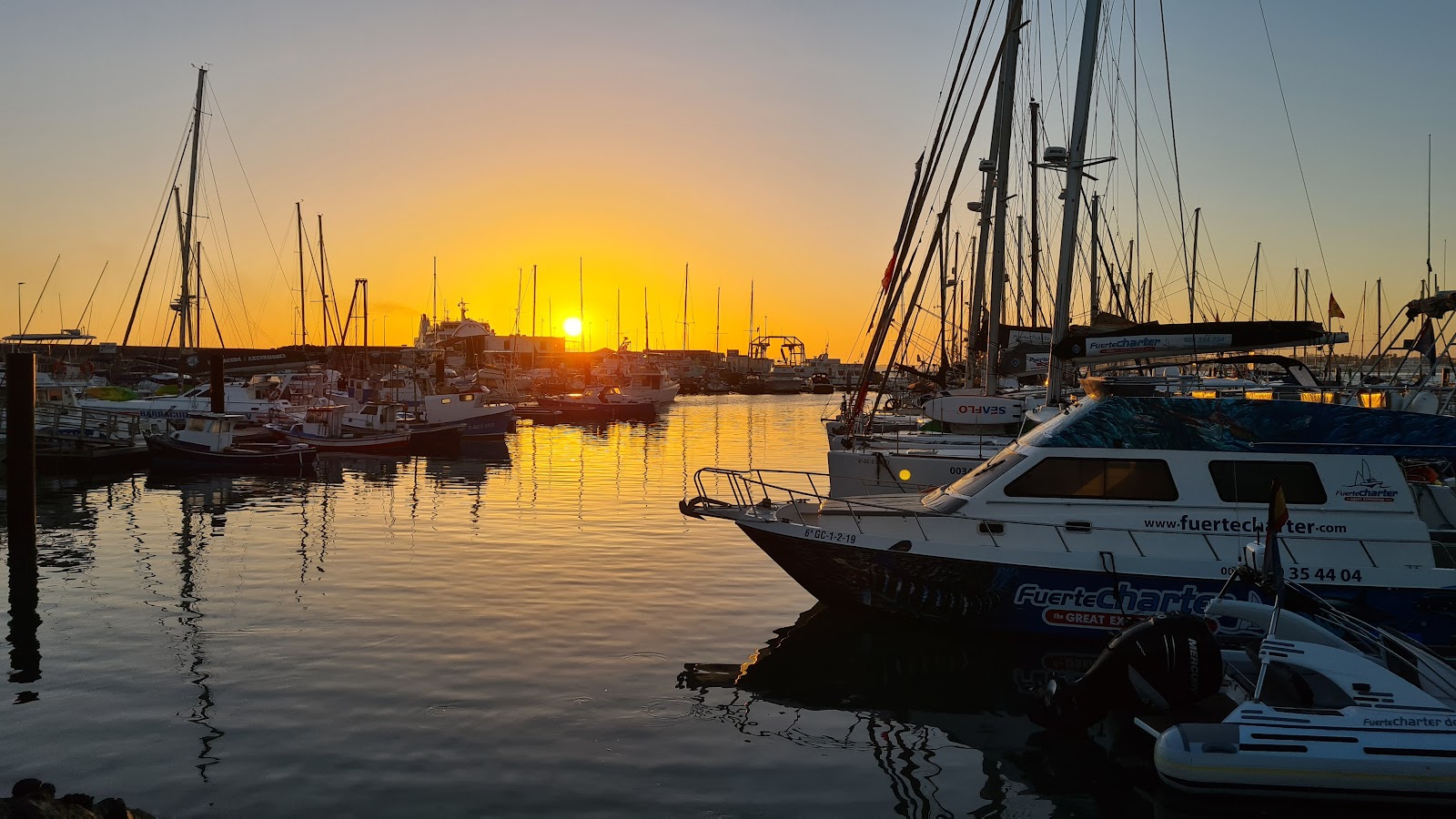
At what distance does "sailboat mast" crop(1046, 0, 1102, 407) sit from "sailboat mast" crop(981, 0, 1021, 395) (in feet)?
21.8

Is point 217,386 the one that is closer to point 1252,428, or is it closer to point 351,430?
point 351,430

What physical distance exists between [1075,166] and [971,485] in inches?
270

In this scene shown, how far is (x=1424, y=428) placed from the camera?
13.2 m

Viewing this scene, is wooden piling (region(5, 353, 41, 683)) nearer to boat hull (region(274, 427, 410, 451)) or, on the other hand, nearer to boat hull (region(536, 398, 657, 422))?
boat hull (region(274, 427, 410, 451))

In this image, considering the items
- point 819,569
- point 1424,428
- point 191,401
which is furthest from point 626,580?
point 191,401

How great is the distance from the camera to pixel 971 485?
14.4m

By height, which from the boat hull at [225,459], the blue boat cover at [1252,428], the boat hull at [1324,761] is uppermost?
the blue boat cover at [1252,428]

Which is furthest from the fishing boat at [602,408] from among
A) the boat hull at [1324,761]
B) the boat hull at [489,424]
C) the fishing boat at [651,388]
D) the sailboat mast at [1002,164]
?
the boat hull at [1324,761]

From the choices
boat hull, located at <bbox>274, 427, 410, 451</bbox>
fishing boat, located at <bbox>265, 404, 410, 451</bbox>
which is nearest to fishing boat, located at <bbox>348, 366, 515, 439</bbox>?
fishing boat, located at <bbox>265, 404, 410, 451</bbox>

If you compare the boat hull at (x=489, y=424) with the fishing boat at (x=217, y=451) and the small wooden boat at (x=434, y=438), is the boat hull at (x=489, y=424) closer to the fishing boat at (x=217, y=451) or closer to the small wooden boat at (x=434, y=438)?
the small wooden boat at (x=434, y=438)

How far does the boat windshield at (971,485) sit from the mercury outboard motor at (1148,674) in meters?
3.70

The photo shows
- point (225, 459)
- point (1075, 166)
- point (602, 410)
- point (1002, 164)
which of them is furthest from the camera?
point (602, 410)

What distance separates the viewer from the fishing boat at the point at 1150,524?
1273 cm

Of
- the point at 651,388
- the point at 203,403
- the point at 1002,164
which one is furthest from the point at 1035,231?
the point at 651,388
